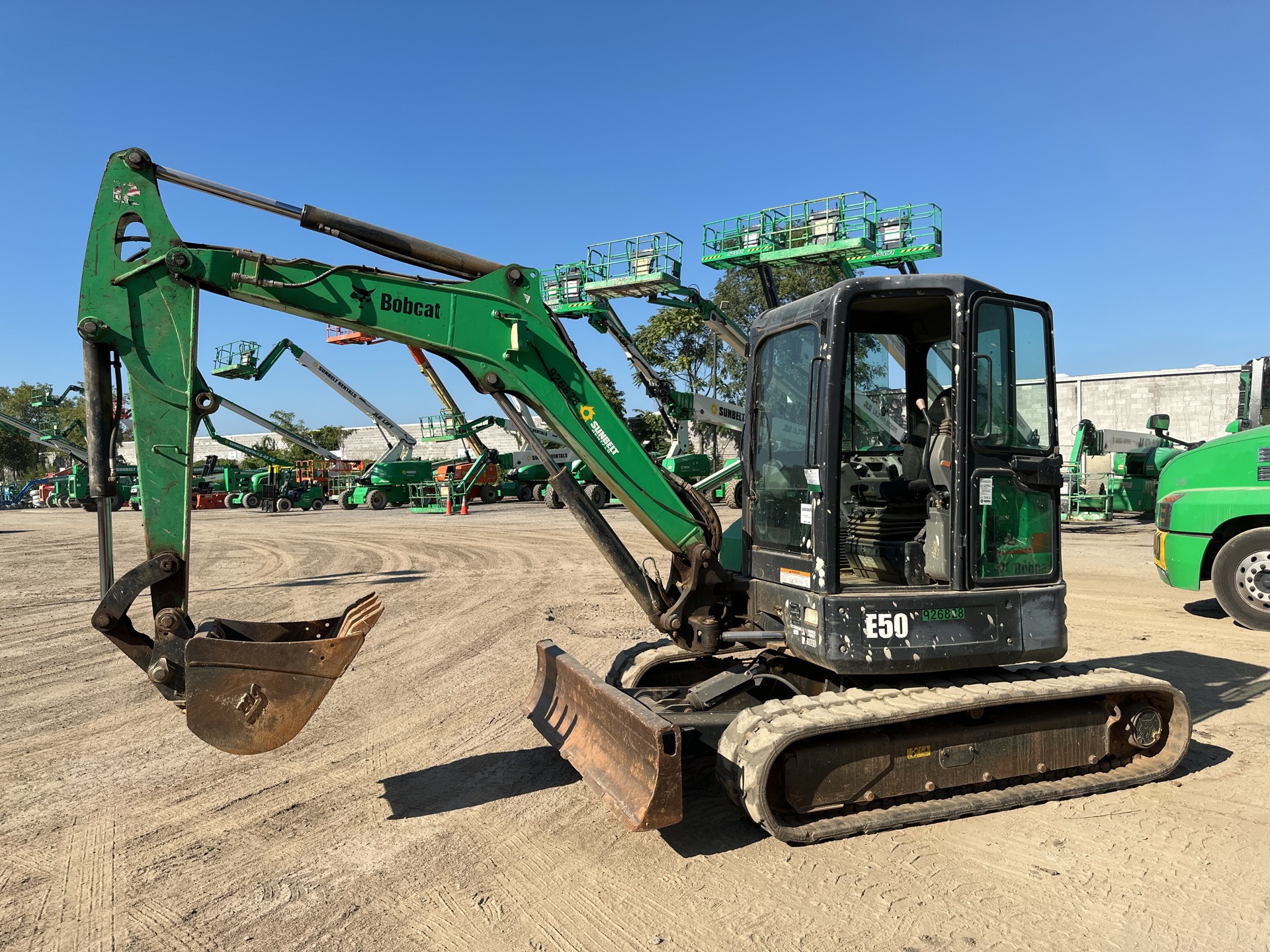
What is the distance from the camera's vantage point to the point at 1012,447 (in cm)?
471

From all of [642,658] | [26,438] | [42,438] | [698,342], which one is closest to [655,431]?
[698,342]

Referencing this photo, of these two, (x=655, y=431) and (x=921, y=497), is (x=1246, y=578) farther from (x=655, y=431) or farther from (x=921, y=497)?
(x=655, y=431)

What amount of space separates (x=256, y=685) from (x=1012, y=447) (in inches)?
164

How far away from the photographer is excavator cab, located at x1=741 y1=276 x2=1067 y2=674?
445 cm

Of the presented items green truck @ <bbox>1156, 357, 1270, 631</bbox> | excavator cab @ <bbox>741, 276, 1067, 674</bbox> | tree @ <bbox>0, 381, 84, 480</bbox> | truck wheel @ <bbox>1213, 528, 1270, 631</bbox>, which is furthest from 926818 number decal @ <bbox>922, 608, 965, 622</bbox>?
tree @ <bbox>0, 381, 84, 480</bbox>

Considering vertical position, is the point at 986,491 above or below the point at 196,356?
below

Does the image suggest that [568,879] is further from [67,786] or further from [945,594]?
[67,786]

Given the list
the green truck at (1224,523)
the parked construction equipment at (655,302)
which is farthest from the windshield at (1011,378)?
the parked construction equipment at (655,302)

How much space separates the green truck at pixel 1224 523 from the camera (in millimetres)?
9273

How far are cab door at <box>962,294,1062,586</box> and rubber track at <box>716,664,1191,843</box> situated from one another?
0.61 m

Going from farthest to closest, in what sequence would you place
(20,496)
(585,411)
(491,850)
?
(20,496), (585,411), (491,850)

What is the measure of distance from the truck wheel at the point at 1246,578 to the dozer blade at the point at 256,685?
956 centimetres

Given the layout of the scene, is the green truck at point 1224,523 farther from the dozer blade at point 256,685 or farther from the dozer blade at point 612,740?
the dozer blade at point 256,685

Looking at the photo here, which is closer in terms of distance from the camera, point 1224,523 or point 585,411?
point 585,411
